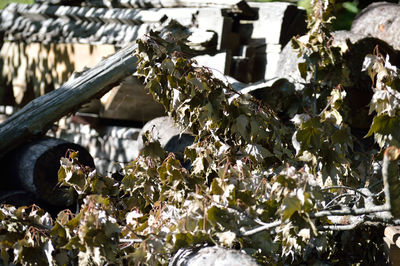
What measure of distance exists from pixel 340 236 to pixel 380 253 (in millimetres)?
224

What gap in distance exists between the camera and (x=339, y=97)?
309 cm

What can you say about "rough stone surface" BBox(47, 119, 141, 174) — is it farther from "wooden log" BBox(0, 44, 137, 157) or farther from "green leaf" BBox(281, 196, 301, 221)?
"green leaf" BBox(281, 196, 301, 221)

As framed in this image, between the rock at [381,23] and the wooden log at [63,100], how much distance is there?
77.4 inches

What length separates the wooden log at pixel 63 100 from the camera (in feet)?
15.7

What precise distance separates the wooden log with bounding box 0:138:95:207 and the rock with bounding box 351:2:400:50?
A: 2519mm

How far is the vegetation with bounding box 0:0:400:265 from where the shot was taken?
2551mm

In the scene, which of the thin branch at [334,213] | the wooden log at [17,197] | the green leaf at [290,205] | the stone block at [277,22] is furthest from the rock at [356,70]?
the wooden log at [17,197]

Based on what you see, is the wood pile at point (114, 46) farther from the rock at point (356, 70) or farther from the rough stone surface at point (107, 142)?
the rock at point (356, 70)

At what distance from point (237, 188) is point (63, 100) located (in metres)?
2.58

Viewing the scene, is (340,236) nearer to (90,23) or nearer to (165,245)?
(165,245)

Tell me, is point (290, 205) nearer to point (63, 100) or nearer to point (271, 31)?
point (63, 100)

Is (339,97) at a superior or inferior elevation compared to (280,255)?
superior

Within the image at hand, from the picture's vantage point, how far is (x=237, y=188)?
8.88ft

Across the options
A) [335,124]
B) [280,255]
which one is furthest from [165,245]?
[335,124]
